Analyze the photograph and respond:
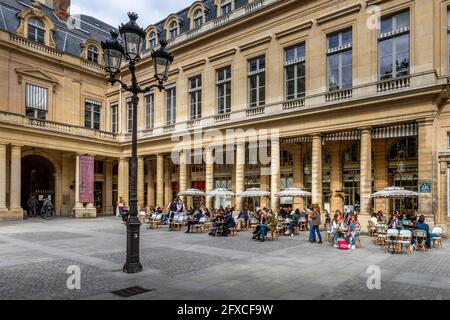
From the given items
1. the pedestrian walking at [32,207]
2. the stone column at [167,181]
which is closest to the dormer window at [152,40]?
the stone column at [167,181]

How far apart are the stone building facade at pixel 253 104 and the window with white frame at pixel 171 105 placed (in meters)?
0.13

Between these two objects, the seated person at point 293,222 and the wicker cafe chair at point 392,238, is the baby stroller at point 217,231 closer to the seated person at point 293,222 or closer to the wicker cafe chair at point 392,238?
the seated person at point 293,222

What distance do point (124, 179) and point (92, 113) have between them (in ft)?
22.3

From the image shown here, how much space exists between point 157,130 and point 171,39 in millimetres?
7482

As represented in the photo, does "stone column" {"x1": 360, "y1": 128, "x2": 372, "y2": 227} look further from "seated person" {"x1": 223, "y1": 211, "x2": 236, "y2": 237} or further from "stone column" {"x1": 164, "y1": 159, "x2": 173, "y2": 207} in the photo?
"stone column" {"x1": 164, "y1": 159, "x2": 173, "y2": 207}

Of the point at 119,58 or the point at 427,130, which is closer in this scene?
the point at 119,58

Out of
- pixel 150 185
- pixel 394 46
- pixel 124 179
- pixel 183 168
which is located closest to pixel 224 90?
pixel 183 168

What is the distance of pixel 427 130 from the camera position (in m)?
16.4

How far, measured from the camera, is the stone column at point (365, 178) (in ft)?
59.0

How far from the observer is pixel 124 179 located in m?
31.9

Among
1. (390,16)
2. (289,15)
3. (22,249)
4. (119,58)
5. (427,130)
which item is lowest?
(22,249)

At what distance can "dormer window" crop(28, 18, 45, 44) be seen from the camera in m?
28.5
